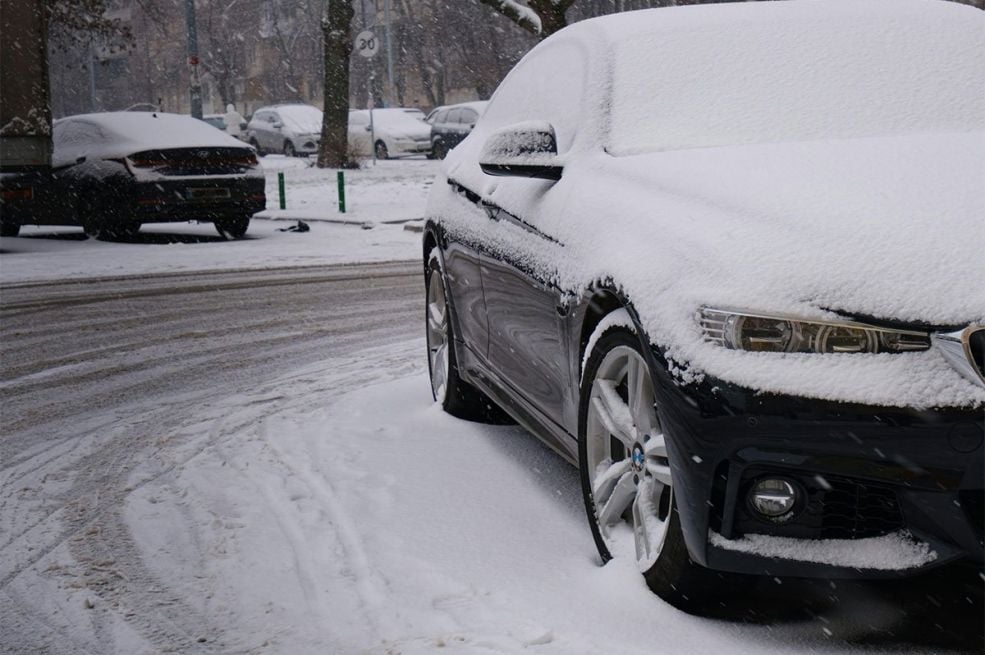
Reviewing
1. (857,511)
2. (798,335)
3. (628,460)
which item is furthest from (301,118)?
(857,511)

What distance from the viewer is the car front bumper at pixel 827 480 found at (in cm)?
284

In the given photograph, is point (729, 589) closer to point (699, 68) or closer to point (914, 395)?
point (914, 395)

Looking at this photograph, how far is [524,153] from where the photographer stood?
441cm

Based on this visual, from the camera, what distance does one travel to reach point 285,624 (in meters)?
3.53

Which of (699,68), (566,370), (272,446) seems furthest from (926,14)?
(272,446)

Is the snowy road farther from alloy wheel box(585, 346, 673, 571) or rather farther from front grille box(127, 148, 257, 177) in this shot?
front grille box(127, 148, 257, 177)

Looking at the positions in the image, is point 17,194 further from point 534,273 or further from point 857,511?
point 857,511

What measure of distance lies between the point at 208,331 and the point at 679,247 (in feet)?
20.2

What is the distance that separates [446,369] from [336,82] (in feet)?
84.5

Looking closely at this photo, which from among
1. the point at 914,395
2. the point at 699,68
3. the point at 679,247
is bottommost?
the point at 914,395

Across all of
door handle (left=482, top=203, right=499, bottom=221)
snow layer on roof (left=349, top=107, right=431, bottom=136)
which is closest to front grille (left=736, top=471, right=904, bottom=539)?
door handle (left=482, top=203, right=499, bottom=221)

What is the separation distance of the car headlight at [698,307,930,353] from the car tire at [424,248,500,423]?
2.73 m

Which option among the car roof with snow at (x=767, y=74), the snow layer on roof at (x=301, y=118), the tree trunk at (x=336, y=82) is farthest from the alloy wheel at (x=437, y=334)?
the snow layer on roof at (x=301, y=118)

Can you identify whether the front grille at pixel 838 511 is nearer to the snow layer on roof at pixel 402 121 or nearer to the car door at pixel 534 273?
the car door at pixel 534 273
